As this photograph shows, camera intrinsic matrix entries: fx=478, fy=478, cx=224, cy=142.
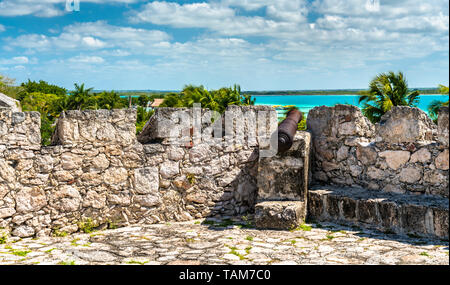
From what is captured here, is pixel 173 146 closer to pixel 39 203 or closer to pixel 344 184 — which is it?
pixel 39 203

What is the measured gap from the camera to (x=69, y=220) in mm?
5621

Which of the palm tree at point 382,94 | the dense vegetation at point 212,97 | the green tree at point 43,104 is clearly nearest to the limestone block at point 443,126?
the palm tree at point 382,94

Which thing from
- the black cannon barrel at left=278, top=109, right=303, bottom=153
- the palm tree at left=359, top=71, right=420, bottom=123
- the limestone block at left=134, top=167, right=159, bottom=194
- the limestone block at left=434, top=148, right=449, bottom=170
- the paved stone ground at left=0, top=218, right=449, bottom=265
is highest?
the palm tree at left=359, top=71, right=420, bottom=123

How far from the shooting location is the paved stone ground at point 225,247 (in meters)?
A: 4.54

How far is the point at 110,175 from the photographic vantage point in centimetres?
583

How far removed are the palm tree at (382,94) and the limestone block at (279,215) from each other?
17604 millimetres

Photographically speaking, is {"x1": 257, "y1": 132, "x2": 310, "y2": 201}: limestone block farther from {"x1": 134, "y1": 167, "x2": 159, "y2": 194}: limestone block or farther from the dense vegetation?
the dense vegetation

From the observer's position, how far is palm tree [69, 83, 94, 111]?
51062 mm

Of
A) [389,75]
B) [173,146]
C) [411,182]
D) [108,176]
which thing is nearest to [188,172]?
[173,146]

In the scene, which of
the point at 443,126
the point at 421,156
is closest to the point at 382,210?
the point at 421,156

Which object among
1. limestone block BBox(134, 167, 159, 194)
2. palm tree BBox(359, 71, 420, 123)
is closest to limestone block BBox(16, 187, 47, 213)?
limestone block BBox(134, 167, 159, 194)

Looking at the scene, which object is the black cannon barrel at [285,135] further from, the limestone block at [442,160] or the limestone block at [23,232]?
the limestone block at [23,232]

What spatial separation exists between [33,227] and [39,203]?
0.90ft

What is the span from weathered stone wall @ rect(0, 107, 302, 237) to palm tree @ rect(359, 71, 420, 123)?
56.4ft
